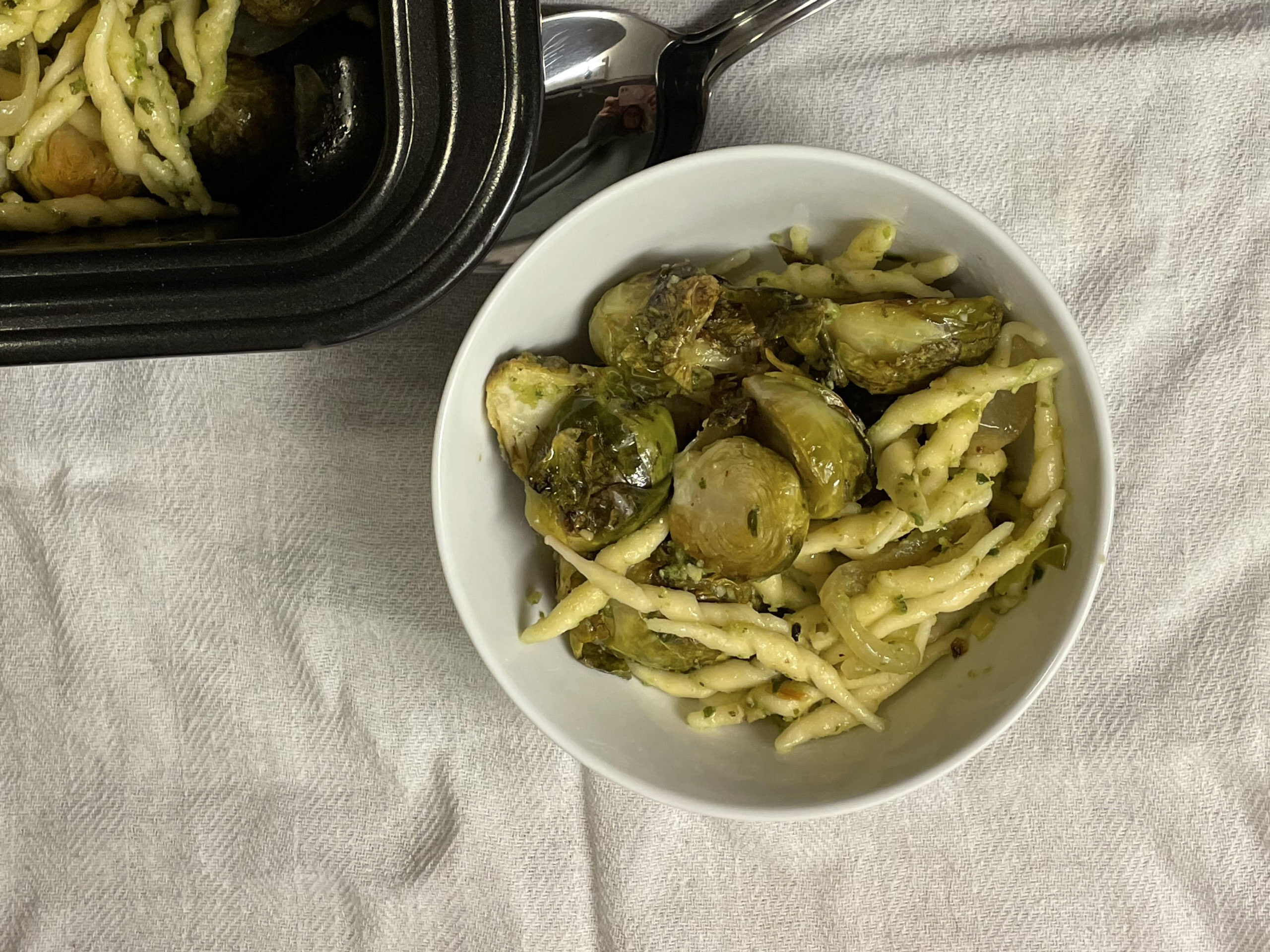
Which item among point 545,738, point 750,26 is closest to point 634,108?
point 750,26

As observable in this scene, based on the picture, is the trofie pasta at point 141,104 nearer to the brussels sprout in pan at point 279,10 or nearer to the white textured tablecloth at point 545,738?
the brussels sprout in pan at point 279,10

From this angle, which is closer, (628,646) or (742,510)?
(742,510)

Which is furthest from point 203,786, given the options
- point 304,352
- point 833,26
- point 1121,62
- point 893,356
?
point 1121,62

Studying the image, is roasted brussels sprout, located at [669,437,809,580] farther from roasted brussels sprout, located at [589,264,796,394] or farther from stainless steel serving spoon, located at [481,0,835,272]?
stainless steel serving spoon, located at [481,0,835,272]

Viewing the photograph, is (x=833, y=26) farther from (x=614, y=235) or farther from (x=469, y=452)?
(x=469, y=452)

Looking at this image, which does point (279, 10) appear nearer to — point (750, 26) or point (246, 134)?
point (246, 134)

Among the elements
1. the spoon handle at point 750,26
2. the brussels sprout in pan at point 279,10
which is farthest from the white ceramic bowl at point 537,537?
the brussels sprout in pan at point 279,10
